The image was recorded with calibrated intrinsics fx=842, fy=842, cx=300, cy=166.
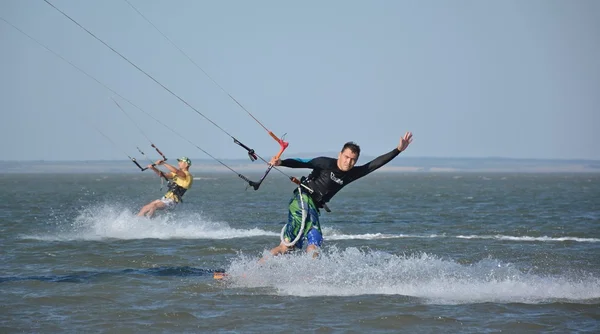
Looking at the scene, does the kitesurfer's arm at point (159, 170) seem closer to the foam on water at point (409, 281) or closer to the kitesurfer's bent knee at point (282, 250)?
the foam on water at point (409, 281)

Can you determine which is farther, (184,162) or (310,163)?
(184,162)

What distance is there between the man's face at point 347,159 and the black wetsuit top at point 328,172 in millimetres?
105

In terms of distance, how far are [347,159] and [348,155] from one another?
0.06 meters

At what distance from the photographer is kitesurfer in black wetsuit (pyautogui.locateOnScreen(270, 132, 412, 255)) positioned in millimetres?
10773

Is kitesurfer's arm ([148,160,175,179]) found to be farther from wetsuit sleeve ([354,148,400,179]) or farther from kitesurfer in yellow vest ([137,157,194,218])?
wetsuit sleeve ([354,148,400,179])

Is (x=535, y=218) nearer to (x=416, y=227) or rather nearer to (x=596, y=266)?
(x=416, y=227)

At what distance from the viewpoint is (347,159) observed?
10.7m

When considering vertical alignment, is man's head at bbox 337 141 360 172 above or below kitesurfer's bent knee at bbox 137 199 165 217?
above

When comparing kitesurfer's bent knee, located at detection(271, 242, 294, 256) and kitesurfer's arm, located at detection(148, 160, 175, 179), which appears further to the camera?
kitesurfer's arm, located at detection(148, 160, 175, 179)

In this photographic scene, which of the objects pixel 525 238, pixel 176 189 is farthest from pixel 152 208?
pixel 525 238

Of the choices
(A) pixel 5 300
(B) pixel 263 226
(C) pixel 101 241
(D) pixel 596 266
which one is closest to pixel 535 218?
(B) pixel 263 226

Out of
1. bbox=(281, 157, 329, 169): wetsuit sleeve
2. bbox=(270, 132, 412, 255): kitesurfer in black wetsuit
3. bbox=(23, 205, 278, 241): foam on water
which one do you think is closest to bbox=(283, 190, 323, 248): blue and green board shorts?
bbox=(270, 132, 412, 255): kitesurfer in black wetsuit

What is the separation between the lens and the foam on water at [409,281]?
11.2 meters

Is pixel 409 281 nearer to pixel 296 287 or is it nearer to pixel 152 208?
pixel 296 287
